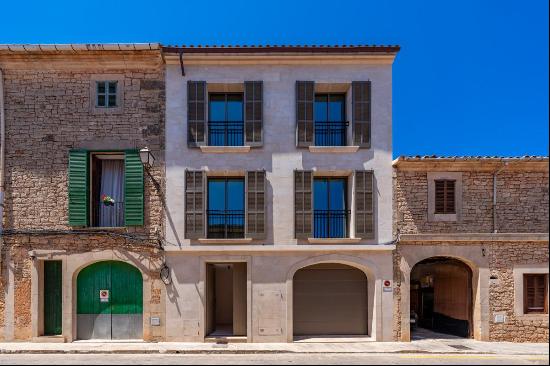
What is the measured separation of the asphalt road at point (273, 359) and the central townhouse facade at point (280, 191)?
1799mm

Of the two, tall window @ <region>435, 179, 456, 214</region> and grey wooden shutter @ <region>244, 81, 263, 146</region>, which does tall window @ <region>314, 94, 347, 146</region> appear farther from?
tall window @ <region>435, 179, 456, 214</region>

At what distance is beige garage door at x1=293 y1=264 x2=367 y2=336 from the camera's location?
15219 millimetres

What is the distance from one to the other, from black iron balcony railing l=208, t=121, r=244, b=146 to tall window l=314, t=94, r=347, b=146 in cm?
248

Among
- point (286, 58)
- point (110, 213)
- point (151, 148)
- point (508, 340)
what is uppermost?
point (286, 58)

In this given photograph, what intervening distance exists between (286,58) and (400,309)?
853 centimetres

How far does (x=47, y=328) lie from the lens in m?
14.7

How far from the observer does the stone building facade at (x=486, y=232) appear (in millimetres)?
14422

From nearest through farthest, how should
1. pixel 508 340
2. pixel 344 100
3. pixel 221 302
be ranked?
pixel 508 340
pixel 344 100
pixel 221 302

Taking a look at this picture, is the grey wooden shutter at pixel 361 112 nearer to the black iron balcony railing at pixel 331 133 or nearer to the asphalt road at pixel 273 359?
the black iron balcony railing at pixel 331 133

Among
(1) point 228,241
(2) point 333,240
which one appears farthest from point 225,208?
(2) point 333,240

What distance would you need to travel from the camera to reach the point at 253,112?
48.3ft

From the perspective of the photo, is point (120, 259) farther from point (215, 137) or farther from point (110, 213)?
point (215, 137)

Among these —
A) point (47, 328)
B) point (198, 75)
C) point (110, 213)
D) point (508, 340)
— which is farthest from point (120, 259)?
point (508, 340)

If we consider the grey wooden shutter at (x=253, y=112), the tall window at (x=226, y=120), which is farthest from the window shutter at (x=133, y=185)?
the grey wooden shutter at (x=253, y=112)
